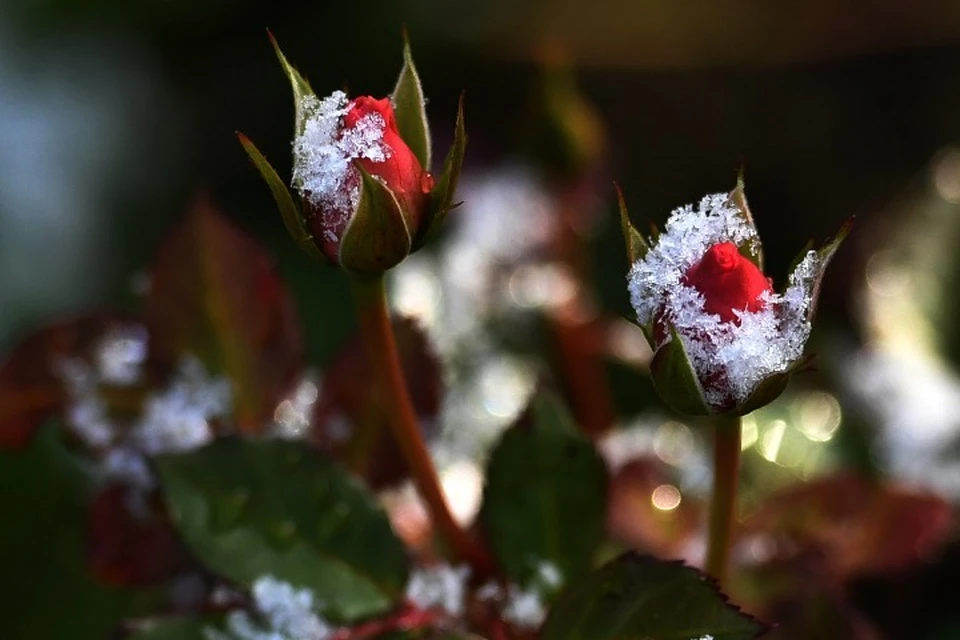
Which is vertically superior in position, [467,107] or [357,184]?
[467,107]

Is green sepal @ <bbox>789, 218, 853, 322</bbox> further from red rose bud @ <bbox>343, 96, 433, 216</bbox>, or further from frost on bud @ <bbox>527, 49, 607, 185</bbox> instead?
frost on bud @ <bbox>527, 49, 607, 185</bbox>

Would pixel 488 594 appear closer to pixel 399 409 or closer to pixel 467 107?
pixel 399 409

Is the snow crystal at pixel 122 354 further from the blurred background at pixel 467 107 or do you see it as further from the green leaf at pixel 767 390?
the blurred background at pixel 467 107

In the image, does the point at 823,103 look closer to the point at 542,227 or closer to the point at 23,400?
the point at 542,227

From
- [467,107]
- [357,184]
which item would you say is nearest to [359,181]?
[357,184]

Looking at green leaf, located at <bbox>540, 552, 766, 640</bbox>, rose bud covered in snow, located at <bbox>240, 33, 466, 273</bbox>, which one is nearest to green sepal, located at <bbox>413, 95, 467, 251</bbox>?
rose bud covered in snow, located at <bbox>240, 33, 466, 273</bbox>

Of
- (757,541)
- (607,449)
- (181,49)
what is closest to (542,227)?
(607,449)

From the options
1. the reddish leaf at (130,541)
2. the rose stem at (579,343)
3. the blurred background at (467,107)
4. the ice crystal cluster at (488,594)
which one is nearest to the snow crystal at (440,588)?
the ice crystal cluster at (488,594)
